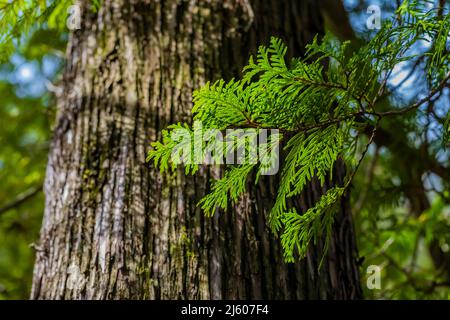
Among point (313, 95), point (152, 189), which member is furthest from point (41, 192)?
point (313, 95)

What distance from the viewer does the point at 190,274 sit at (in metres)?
1.77

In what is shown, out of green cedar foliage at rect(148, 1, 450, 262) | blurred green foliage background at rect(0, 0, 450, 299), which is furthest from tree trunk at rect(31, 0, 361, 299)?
blurred green foliage background at rect(0, 0, 450, 299)

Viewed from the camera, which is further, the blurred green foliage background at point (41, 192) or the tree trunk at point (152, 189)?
the blurred green foliage background at point (41, 192)

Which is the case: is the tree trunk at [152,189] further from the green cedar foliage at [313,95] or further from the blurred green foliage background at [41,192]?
the blurred green foliage background at [41,192]

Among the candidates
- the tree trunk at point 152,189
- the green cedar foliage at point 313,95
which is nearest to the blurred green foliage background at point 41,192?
the tree trunk at point 152,189

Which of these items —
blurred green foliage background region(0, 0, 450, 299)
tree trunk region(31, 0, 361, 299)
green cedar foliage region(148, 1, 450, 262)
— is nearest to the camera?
green cedar foliage region(148, 1, 450, 262)

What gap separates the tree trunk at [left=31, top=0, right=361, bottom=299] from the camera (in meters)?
1.80

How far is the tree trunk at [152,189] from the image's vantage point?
1.80m

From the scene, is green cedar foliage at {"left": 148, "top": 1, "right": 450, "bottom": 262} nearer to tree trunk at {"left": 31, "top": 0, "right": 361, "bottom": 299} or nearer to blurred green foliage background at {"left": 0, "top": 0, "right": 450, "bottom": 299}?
tree trunk at {"left": 31, "top": 0, "right": 361, "bottom": 299}

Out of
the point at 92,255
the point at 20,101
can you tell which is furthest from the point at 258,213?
the point at 20,101

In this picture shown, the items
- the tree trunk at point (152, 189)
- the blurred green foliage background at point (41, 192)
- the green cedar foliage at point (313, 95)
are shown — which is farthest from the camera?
the blurred green foliage background at point (41, 192)

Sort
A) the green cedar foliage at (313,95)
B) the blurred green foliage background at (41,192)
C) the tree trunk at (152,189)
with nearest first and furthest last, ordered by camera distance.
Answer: the green cedar foliage at (313,95)
the tree trunk at (152,189)
the blurred green foliage background at (41,192)

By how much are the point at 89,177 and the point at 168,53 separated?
58 centimetres

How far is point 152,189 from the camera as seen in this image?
1.89m
